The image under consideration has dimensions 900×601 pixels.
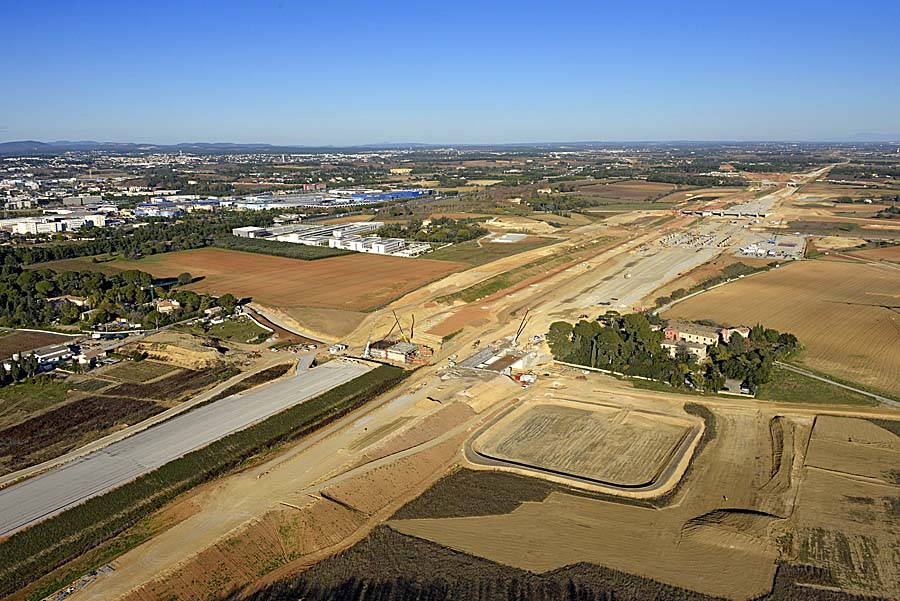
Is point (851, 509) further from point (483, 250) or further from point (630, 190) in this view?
point (630, 190)

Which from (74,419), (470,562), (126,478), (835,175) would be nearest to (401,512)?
(470,562)

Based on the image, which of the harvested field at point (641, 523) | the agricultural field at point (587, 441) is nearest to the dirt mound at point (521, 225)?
the agricultural field at point (587, 441)

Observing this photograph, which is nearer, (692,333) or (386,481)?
(386,481)

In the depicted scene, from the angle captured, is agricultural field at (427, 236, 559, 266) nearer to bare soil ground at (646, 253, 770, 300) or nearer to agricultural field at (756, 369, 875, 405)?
bare soil ground at (646, 253, 770, 300)

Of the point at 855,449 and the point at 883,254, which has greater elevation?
the point at 883,254

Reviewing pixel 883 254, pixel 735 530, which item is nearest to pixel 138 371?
pixel 735 530

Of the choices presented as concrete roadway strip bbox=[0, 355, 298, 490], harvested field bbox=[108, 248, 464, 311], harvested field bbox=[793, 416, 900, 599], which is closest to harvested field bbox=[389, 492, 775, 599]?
harvested field bbox=[793, 416, 900, 599]

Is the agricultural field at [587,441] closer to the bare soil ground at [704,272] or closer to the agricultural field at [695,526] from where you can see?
the agricultural field at [695,526]
